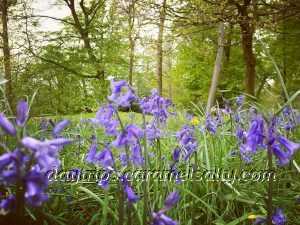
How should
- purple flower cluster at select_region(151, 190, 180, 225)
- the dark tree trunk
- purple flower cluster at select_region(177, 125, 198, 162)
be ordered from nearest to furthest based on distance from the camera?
purple flower cluster at select_region(151, 190, 180, 225) → purple flower cluster at select_region(177, 125, 198, 162) → the dark tree trunk

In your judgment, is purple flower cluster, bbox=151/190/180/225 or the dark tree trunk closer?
purple flower cluster, bbox=151/190/180/225

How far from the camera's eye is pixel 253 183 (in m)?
2.88

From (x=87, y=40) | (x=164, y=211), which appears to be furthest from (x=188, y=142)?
(x=87, y=40)

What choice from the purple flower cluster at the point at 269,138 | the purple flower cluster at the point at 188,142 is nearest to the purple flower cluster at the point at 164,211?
the purple flower cluster at the point at 269,138

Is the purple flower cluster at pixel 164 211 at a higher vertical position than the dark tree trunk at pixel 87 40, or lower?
lower

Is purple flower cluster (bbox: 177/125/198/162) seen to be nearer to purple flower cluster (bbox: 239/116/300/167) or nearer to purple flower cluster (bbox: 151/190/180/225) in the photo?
purple flower cluster (bbox: 239/116/300/167)

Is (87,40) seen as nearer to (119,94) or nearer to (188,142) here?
(188,142)

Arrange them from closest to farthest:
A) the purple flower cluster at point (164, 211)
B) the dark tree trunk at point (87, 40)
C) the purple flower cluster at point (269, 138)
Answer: the purple flower cluster at point (164, 211) < the purple flower cluster at point (269, 138) < the dark tree trunk at point (87, 40)

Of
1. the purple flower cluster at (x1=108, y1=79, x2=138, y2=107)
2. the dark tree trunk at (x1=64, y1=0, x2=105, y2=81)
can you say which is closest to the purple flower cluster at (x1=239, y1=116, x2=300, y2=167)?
the purple flower cluster at (x1=108, y1=79, x2=138, y2=107)

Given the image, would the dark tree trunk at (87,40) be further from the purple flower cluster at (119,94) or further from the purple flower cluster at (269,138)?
the purple flower cluster at (269,138)

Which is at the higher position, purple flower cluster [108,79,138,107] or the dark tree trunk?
the dark tree trunk

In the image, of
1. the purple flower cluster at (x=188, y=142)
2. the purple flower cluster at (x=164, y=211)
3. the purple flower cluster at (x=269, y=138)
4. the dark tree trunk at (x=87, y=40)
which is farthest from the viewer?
the dark tree trunk at (x=87, y=40)

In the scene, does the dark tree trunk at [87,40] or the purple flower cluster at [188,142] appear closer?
the purple flower cluster at [188,142]

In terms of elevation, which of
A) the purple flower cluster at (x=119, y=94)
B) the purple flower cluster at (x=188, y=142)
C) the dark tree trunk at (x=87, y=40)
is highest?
the dark tree trunk at (x=87, y=40)
